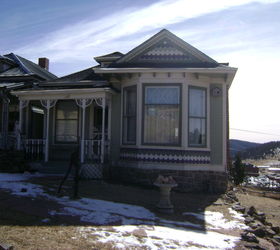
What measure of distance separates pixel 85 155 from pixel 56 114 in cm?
309

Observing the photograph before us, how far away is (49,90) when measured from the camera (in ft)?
41.7

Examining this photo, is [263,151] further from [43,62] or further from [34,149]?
[34,149]

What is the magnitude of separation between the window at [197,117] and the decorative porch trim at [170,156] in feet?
1.13

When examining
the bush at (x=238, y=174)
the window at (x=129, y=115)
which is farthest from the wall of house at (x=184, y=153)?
the bush at (x=238, y=174)

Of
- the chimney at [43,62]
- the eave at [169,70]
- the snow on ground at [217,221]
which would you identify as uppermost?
the chimney at [43,62]

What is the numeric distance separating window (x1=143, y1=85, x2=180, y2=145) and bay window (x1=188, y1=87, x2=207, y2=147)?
483 mm

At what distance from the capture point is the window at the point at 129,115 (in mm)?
11789

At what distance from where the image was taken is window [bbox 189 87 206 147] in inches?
445

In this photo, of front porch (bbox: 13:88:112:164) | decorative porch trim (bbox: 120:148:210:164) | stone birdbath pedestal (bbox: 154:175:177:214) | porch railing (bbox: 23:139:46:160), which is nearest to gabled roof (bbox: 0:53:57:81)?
front porch (bbox: 13:88:112:164)

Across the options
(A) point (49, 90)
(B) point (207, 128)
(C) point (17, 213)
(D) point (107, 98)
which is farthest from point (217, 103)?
(C) point (17, 213)

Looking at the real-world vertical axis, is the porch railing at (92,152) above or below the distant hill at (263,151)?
above

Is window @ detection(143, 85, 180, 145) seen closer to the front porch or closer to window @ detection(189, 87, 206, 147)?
window @ detection(189, 87, 206, 147)

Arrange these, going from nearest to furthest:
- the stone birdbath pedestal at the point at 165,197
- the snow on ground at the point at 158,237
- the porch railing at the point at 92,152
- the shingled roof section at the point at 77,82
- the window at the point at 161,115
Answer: the snow on ground at the point at 158,237, the stone birdbath pedestal at the point at 165,197, the window at the point at 161,115, the porch railing at the point at 92,152, the shingled roof section at the point at 77,82

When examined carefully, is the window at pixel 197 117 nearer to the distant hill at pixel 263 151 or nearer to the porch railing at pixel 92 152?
the porch railing at pixel 92 152
